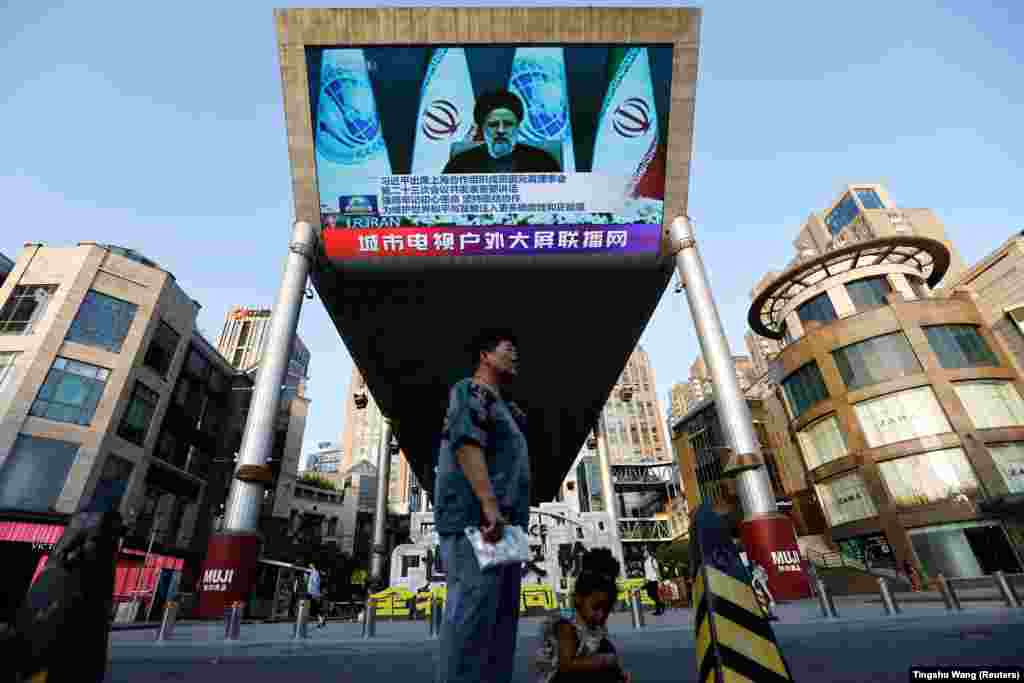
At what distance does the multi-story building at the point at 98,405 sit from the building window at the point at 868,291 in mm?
38904

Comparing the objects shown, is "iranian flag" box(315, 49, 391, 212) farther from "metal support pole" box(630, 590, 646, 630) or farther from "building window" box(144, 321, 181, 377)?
"building window" box(144, 321, 181, 377)

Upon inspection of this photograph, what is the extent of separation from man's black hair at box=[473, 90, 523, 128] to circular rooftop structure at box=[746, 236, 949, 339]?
23730mm

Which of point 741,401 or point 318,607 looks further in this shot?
point 318,607

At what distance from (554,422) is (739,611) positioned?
27457 mm

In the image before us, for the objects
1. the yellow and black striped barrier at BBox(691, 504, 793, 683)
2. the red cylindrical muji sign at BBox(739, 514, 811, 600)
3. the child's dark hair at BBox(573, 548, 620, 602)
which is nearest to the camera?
the yellow and black striped barrier at BBox(691, 504, 793, 683)

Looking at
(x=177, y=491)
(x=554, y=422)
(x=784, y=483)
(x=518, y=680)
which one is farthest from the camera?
(x=784, y=483)

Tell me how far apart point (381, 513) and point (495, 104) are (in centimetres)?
2209

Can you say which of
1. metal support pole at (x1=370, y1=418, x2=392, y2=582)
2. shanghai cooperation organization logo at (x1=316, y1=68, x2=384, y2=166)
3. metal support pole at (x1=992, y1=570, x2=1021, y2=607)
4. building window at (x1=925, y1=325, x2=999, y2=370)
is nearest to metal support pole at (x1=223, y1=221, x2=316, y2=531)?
shanghai cooperation organization logo at (x1=316, y1=68, x2=384, y2=166)

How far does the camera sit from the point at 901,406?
2544cm

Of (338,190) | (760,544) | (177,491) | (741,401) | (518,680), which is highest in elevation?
(338,190)

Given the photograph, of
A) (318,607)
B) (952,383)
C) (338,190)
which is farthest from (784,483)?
(338,190)

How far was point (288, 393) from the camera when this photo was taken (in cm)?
3959

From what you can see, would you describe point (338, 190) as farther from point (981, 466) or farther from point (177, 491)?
point (981, 466)

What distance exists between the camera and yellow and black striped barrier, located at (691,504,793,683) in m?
1.73
